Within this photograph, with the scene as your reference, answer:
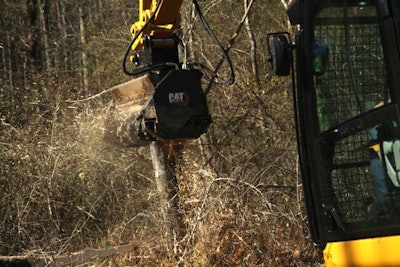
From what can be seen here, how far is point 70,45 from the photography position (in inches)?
680

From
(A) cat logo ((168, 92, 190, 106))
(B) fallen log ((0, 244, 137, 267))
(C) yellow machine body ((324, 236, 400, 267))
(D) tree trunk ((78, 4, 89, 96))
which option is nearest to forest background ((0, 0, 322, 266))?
(B) fallen log ((0, 244, 137, 267))

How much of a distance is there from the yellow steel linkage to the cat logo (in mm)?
664

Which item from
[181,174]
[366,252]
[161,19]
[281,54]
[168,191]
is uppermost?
[161,19]

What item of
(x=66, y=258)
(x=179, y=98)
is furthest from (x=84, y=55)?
(x=179, y=98)

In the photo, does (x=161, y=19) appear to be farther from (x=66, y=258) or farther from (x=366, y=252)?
(x=366, y=252)

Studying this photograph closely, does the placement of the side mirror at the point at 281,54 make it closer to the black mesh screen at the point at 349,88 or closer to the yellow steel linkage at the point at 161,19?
the black mesh screen at the point at 349,88

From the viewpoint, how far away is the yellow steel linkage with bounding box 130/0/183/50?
239 inches

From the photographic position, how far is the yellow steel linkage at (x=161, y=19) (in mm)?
6059

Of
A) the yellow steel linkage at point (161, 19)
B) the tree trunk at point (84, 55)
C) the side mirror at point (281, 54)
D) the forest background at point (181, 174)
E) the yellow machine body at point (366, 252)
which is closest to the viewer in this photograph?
the yellow machine body at point (366, 252)

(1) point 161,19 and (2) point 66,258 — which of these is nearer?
(1) point 161,19

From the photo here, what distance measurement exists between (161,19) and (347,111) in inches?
102

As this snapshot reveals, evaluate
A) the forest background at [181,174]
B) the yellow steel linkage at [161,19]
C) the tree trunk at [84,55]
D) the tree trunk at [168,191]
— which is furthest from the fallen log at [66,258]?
the tree trunk at [84,55]

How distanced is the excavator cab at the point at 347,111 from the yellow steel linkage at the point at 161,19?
1584 mm

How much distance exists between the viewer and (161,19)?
6.21 meters
